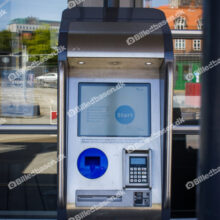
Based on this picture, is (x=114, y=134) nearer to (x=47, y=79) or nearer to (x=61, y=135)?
(x=61, y=135)

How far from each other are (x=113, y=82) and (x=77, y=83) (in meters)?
0.25

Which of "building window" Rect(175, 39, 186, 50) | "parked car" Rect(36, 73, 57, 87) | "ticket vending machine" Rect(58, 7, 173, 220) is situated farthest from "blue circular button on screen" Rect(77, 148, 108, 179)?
"building window" Rect(175, 39, 186, 50)

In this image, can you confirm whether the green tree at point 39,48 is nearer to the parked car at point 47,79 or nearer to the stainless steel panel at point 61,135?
the parked car at point 47,79

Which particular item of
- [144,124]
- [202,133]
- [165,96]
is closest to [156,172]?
[144,124]

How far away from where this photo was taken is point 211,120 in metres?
1.42

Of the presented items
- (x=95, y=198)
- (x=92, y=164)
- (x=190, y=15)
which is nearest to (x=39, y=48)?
(x=190, y=15)

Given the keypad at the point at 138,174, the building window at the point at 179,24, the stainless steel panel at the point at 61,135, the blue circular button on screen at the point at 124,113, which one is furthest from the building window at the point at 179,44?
the stainless steel panel at the point at 61,135

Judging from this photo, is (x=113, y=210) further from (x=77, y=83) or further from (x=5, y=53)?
(x=5, y=53)

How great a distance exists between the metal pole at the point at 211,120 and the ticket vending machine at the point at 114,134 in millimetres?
1343

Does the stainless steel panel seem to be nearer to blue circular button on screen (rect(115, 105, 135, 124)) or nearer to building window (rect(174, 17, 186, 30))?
blue circular button on screen (rect(115, 105, 135, 124))

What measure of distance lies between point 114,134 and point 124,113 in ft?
0.54

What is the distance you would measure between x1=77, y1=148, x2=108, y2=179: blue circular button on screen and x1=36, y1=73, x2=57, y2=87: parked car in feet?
→ 4.69

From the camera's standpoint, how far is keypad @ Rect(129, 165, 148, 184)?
2881 millimetres

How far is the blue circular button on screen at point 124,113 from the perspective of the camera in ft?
9.57
